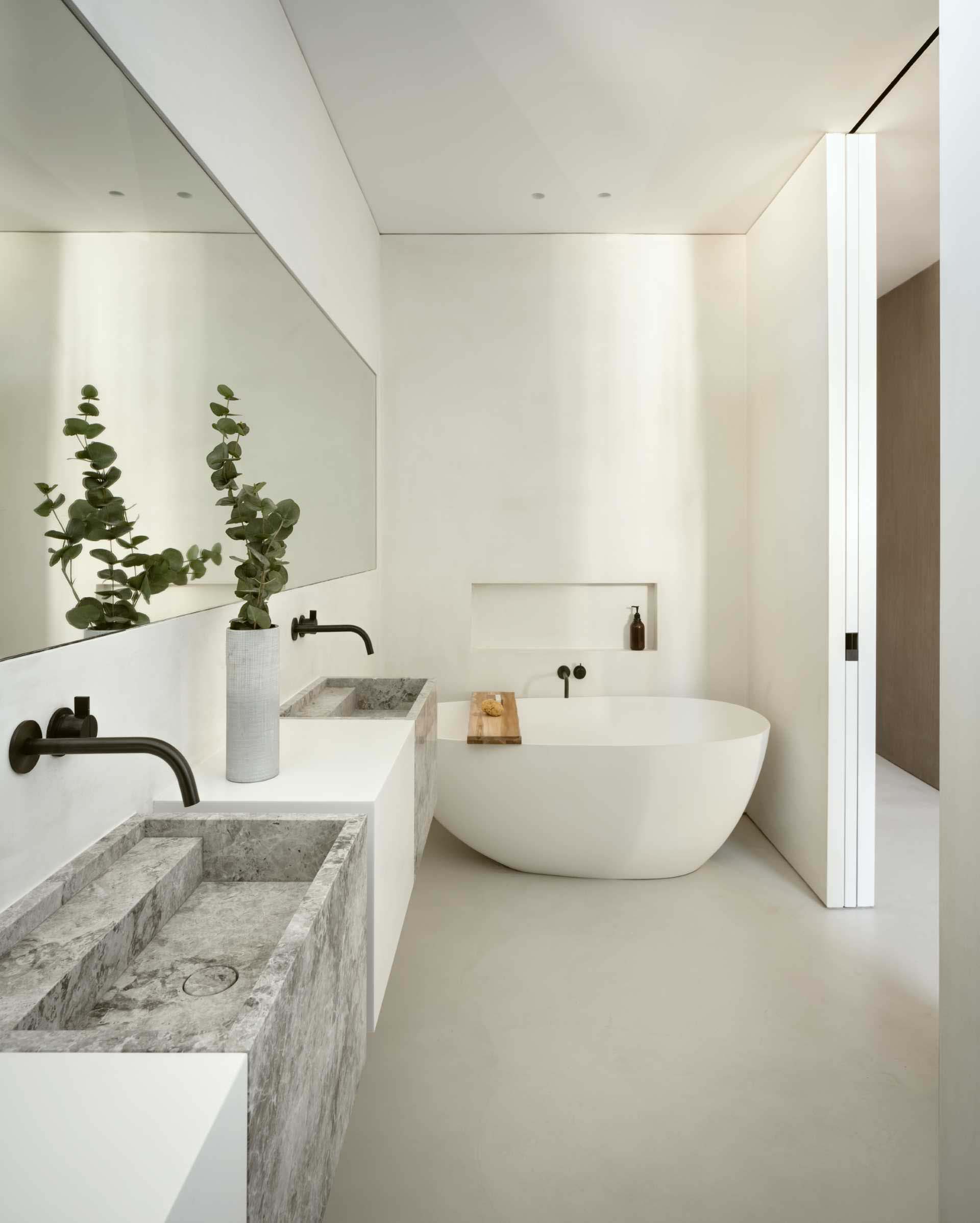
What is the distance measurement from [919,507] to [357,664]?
319 cm

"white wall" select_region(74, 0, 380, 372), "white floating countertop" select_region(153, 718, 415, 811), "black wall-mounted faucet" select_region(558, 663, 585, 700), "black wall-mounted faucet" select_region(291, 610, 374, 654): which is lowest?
"black wall-mounted faucet" select_region(558, 663, 585, 700)

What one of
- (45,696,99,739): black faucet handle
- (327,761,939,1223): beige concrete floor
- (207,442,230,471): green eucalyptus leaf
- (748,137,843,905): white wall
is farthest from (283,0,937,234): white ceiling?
(327,761,939,1223): beige concrete floor

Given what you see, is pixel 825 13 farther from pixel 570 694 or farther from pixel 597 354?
pixel 570 694

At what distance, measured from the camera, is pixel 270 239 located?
206 cm

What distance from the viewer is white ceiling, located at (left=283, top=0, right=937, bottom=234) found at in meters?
2.28

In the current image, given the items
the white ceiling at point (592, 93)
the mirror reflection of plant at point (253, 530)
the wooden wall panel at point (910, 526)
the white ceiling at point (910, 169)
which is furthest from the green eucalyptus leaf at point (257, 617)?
the wooden wall panel at point (910, 526)

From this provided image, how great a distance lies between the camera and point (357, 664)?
3303mm

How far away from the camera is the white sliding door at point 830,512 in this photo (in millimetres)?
2908

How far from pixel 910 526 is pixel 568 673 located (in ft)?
7.19

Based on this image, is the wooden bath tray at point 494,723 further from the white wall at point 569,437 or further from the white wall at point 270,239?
the white wall at point 270,239

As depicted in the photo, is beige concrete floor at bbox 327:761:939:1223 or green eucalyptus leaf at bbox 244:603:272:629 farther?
beige concrete floor at bbox 327:761:939:1223

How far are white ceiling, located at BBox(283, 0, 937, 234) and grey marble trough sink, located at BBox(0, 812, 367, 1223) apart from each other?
7.32ft

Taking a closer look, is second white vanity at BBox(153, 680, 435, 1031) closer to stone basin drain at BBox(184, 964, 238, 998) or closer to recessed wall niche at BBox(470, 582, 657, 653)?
stone basin drain at BBox(184, 964, 238, 998)

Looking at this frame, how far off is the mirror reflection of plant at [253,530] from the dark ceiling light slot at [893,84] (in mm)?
2147
